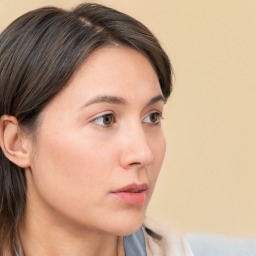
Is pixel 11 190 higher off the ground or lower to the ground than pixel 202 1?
lower

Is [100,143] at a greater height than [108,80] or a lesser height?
lesser

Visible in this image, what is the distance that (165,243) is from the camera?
5.18 feet

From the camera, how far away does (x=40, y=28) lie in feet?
4.73

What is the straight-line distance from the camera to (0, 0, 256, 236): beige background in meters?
2.20

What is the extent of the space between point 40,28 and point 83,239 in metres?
0.44

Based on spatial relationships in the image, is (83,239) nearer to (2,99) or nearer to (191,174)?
(2,99)

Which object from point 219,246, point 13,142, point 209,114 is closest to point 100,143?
point 13,142

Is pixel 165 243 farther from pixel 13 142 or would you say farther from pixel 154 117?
pixel 13 142

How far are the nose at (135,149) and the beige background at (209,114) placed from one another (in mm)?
824

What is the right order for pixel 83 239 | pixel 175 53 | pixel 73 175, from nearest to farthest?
1. pixel 73 175
2. pixel 83 239
3. pixel 175 53

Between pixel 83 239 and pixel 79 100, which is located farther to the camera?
pixel 83 239

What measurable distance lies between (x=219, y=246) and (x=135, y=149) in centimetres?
47

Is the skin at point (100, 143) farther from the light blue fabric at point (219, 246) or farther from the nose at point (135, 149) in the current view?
the light blue fabric at point (219, 246)

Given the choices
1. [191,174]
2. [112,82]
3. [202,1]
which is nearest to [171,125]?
[191,174]
